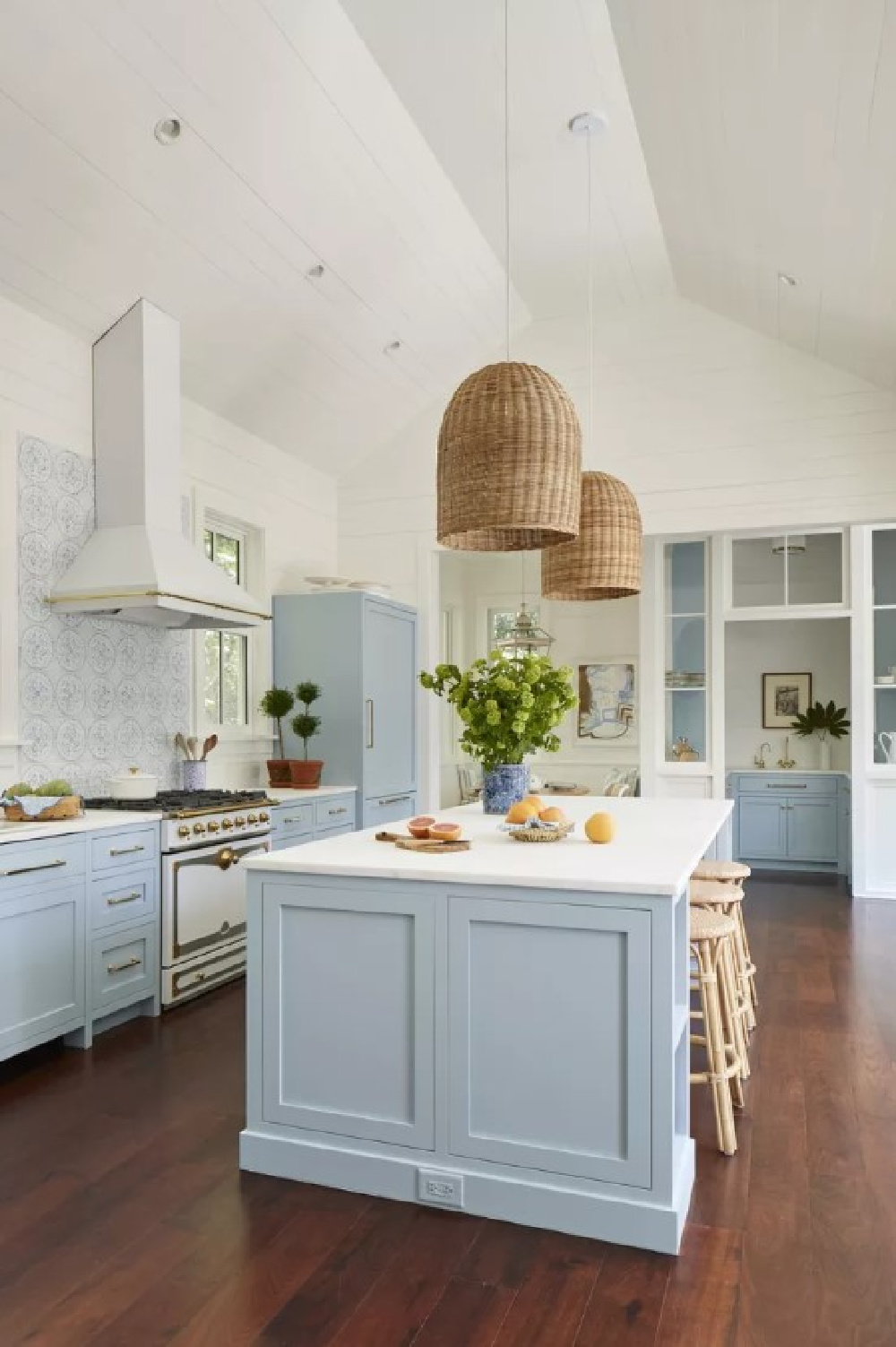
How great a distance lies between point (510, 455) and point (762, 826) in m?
5.87

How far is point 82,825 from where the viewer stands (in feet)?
12.4

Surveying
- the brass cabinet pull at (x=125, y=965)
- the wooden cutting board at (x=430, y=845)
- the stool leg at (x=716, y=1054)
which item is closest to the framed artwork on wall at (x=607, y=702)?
the brass cabinet pull at (x=125, y=965)

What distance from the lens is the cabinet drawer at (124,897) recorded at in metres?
3.86

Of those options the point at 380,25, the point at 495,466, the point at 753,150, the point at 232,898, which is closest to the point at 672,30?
the point at 753,150

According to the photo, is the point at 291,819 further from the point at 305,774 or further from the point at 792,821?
the point at 792,821

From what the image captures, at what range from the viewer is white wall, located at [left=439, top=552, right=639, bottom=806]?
930 cm

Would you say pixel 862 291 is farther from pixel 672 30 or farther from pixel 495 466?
pixel 495 466

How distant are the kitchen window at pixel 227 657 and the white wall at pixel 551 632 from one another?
3.00 meters

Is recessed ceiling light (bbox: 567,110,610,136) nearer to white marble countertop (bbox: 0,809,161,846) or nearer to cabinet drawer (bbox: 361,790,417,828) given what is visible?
white marble countertop (bbox: 0,809,161,846)

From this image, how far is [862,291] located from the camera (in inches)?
200

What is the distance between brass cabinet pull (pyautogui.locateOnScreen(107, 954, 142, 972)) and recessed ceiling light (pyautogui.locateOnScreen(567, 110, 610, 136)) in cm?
412

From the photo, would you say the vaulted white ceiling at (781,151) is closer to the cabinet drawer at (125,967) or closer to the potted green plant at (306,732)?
the potted green plant at (306,732)

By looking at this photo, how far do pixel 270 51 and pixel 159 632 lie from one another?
2641mm

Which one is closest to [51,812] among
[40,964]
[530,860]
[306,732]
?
[40,964]
